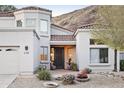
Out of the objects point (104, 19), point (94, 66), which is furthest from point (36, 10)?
point (104, 19)

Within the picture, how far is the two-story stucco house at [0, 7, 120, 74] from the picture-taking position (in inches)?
879

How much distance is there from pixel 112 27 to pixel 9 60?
8.96m

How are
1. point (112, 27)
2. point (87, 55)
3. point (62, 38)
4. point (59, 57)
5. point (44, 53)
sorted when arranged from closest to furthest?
point (112, 27) → point (87, 55) → point (44, 53) → point (62, 38) → point (59, 57)

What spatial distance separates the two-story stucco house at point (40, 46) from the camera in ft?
73.3

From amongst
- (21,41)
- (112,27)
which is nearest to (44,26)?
(21,41)

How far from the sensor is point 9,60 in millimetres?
22594

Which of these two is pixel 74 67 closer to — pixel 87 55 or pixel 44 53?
pixel 87 55

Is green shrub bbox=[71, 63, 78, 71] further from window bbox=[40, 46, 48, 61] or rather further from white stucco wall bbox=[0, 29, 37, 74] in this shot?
white stucco wall bbox=[0, 29, 37, 74]

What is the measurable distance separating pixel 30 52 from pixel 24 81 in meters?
4.40

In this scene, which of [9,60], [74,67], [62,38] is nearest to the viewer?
[9,60]

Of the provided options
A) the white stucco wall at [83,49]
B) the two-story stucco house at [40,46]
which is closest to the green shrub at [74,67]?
the two-story stucco house at [40,46]

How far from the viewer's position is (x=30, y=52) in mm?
22266

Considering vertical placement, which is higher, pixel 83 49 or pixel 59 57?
pixel 83 49
